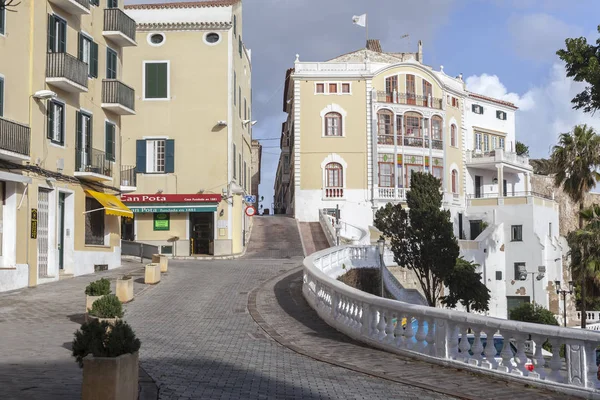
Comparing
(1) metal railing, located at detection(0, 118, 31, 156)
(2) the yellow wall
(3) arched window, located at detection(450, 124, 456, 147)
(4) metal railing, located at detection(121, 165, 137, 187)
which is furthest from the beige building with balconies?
(1) metal railing, located at detection(0, 118, 31, 156)

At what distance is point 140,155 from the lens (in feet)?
128

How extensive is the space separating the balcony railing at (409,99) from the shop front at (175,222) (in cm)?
1871

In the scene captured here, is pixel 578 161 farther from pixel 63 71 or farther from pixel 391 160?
pixel 63 71

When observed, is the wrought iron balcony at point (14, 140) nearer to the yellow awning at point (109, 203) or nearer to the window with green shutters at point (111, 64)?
the yellow awning at point (109, 203)

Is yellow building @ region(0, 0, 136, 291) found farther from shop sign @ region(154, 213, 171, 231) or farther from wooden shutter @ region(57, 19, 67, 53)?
shop sign @ region(154, 213, 171, 231)

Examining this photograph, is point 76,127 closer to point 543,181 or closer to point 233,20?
point 233,20

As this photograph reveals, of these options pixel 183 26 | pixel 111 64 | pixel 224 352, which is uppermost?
pixel 183 26

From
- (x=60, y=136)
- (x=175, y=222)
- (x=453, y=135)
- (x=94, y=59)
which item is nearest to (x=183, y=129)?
(x=175, y=222)

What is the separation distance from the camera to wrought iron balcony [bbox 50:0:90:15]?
24.0 m

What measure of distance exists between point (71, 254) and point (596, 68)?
68.8 feet

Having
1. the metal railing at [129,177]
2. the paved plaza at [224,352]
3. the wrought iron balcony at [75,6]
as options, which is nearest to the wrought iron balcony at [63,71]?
the wrought iron balcony at [75,6]

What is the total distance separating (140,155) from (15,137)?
18060 mm

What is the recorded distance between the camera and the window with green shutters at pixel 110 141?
2864cm

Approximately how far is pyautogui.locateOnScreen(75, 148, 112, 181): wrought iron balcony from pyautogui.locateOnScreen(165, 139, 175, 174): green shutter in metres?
10.6
